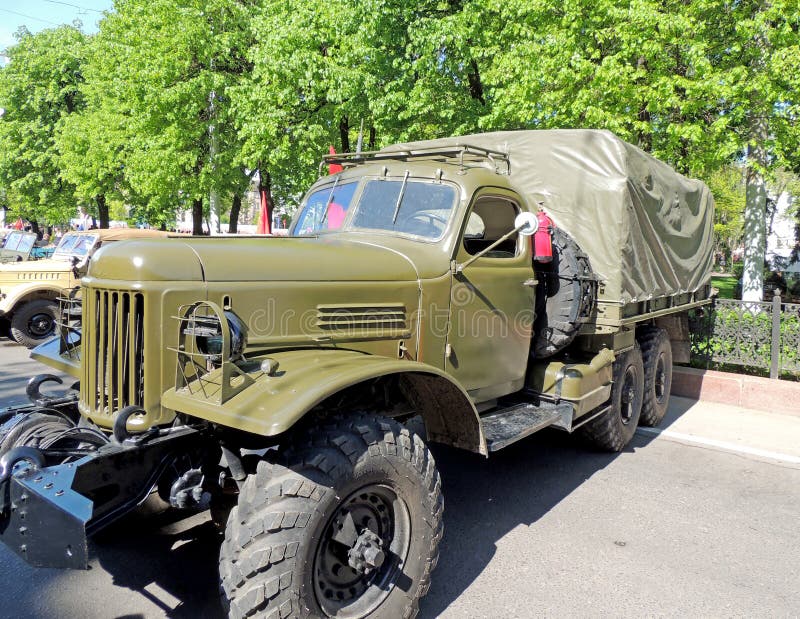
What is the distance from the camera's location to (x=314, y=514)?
2.44 metres

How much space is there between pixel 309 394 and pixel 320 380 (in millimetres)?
133

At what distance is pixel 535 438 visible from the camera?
5.84 meters

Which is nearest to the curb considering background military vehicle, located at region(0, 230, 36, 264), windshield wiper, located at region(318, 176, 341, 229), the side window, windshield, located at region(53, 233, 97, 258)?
the side window

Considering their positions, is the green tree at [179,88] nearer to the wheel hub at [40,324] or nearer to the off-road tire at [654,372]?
the wheel hub at [40,324]

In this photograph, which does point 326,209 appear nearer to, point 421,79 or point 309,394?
point 309,394

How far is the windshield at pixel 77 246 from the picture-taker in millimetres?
11102

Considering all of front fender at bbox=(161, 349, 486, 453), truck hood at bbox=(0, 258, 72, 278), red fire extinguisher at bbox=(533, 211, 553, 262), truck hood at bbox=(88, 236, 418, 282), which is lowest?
truck hood at bbox=(0, 258, 72, 278)

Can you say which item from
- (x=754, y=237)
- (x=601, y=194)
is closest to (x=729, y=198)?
(x=754, y=237)

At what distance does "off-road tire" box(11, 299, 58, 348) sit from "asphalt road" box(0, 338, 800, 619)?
720 centimetres

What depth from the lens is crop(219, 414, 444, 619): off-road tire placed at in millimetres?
2326

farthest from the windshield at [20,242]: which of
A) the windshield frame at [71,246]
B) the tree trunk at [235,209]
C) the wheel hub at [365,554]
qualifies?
the wheel hub at [365,554]

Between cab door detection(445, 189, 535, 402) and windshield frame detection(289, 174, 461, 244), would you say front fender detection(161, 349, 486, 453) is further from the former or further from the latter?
windshield frame detection(289, 174, 461, 244)

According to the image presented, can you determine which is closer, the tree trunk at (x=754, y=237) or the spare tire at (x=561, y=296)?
the spare tire at (x=561, y=296)

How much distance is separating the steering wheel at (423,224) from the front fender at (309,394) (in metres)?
1.01
